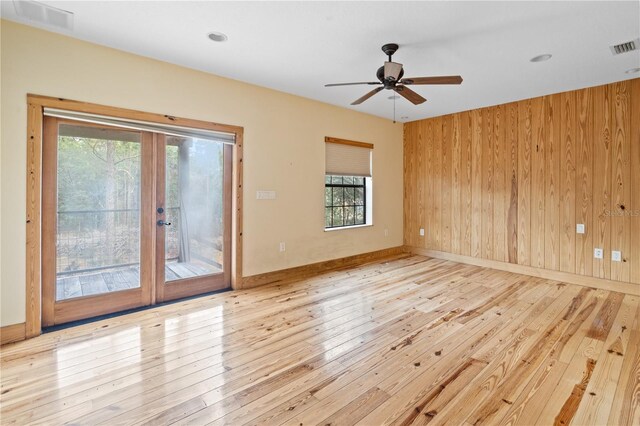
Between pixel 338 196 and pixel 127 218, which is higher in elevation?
pixel 338 196

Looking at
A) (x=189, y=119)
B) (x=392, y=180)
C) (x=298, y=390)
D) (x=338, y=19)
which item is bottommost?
(x=298, y=390)

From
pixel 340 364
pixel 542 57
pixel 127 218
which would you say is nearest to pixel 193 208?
pixel 127 218

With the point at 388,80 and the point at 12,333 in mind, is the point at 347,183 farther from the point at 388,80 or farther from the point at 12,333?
the point at 12,333

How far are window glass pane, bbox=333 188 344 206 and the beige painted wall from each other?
1.62 feet

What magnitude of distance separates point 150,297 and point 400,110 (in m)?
4.63

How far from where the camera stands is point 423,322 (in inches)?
120

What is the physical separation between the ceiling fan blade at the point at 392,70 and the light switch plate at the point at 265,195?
2136mm

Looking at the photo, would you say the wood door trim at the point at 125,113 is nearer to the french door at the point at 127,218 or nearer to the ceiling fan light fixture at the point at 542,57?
the french door at the point at 127,218

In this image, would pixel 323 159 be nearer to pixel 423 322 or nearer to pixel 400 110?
pixel 400 110

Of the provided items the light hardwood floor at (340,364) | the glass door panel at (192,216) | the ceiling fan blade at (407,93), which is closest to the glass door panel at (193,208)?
the glass door panel at (192,216)

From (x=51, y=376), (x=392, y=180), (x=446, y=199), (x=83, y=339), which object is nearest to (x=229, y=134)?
(x=83, y=339)

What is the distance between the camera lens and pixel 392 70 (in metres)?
3.00

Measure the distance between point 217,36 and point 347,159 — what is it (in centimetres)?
300

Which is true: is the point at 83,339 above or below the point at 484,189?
below
